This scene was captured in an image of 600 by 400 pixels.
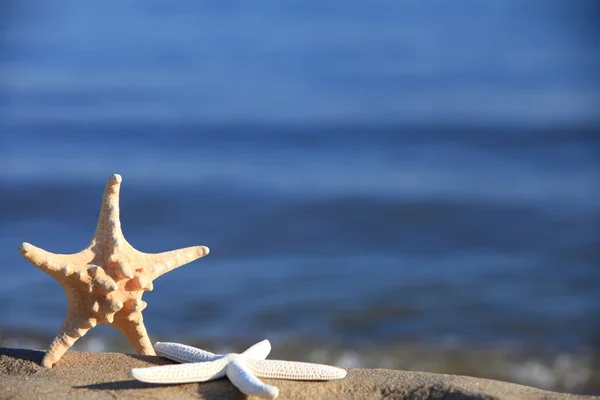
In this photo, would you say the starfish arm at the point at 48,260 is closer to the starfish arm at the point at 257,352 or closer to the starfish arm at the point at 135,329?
the starfish arm at the point at 135,329

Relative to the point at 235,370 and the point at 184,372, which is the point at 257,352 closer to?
the point at 235,370

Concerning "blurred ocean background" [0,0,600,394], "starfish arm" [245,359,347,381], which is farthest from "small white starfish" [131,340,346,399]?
"blurred ocean background" [0,0,600,394]

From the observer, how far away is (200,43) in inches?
1054

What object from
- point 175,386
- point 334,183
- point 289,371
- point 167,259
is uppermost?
point 334,183

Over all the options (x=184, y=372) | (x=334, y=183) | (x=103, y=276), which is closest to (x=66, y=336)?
(x=103, y=276)

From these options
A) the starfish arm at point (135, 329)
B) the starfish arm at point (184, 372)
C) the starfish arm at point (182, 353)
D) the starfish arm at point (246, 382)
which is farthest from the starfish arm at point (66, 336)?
the starfish arm at point (246, 382)

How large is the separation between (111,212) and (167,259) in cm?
35

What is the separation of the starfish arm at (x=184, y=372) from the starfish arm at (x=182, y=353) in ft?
0.55

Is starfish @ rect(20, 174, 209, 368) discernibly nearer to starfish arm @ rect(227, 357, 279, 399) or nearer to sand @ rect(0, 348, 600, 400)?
sand @ rect(0, 348, 600, 400)

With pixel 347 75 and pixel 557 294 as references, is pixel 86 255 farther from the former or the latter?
pixel 347 75

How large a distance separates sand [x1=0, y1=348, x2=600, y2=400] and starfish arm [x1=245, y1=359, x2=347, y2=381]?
0.13 feet

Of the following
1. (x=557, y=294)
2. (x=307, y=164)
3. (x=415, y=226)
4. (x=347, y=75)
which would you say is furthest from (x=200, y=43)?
(x=557, y=294)

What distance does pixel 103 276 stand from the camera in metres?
3.42

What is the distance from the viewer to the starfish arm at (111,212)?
346cm
